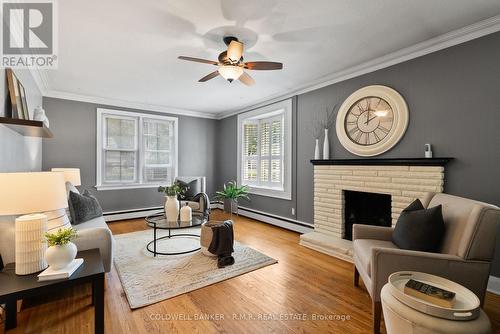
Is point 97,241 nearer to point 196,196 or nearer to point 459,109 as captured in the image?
point 196,196

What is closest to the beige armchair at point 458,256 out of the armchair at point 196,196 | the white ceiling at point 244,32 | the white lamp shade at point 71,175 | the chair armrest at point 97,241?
the white ceiling at point 244,32

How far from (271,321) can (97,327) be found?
1.19 metres

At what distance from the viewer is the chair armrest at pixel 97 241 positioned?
6.96 ft

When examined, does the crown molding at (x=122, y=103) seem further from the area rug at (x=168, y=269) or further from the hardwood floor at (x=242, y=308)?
the hardwood floor at (x=242, y=308)

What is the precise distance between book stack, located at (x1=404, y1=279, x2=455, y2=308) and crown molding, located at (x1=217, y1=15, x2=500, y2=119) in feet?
8.29

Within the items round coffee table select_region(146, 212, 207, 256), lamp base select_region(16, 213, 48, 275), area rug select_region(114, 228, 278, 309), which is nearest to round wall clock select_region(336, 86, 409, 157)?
area rug select_region(114, 228, 278, 309)

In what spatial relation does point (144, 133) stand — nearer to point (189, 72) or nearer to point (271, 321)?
point (189, 72)

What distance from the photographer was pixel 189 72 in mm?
3463

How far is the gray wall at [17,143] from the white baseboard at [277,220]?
3807 mm

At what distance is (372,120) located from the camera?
3.15 meters

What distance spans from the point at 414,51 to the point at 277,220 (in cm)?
336

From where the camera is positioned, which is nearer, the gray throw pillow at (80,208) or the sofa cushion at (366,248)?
the sofa cushion at (366,248)

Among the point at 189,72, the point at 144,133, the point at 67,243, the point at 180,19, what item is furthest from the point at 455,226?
the point at 144,133

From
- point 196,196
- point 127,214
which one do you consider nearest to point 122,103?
point 127,214
